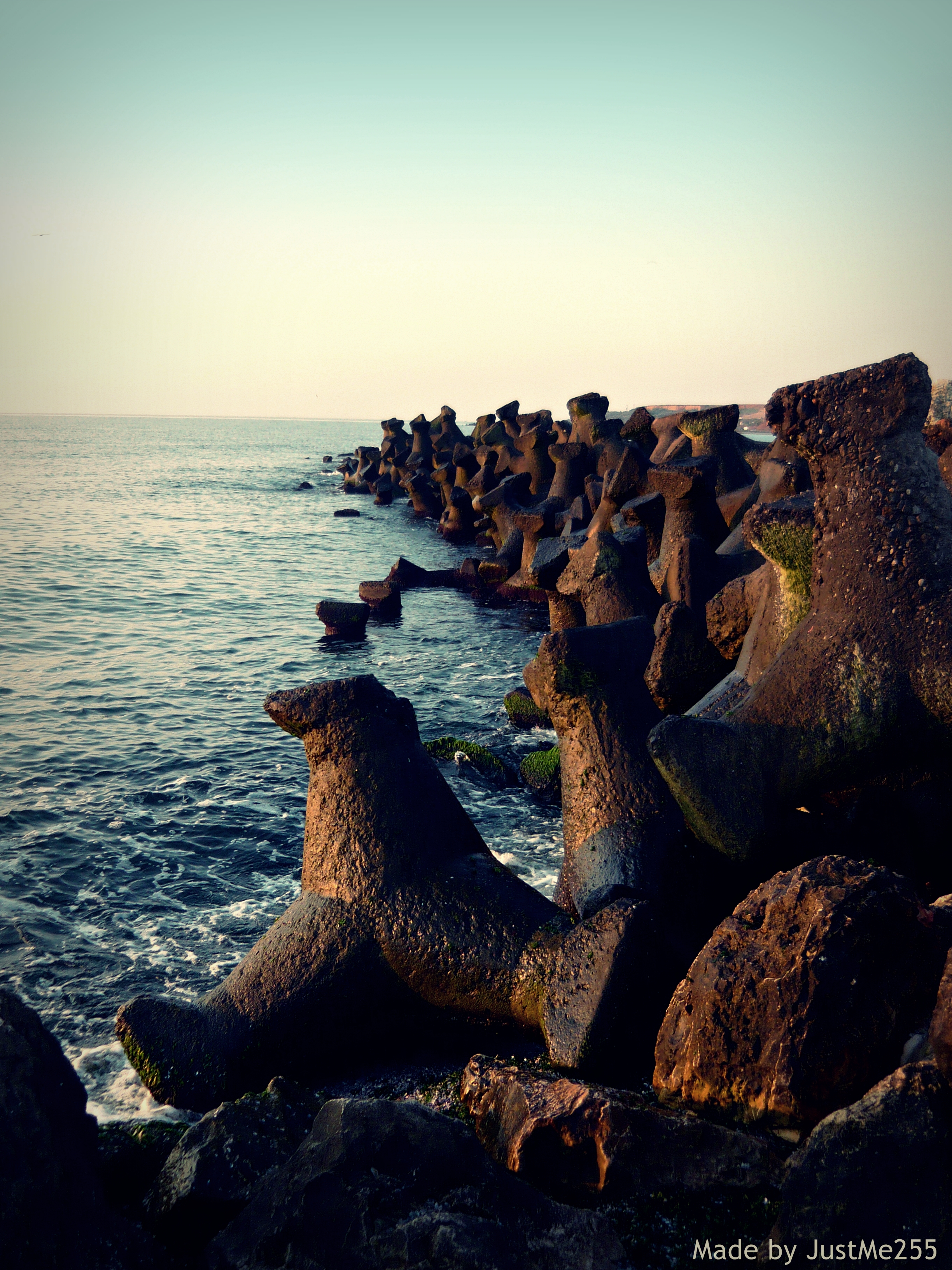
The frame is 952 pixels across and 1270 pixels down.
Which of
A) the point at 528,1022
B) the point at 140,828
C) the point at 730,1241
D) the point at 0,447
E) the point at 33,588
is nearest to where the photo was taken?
the point at 730,1241

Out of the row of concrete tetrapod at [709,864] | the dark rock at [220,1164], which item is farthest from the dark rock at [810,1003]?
the dark rock at [220,1164]

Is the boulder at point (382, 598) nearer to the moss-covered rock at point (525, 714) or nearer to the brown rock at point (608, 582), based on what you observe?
the moss-covered rock at point (525, 714)

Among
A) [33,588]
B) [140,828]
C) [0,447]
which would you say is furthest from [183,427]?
[140,828]

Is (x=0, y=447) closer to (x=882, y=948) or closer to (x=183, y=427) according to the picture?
(x=882, y=948)

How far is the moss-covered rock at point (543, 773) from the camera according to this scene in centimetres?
Answer: 679

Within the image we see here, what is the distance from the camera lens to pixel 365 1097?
10.5 feet

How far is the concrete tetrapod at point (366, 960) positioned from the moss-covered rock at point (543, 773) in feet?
10.2

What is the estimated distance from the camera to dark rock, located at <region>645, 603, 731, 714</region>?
181 inches

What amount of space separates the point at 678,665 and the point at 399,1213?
10.4 ft

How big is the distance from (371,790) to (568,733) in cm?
112

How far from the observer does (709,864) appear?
3535 mm

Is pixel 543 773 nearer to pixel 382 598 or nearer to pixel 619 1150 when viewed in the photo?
pixel 619 1150

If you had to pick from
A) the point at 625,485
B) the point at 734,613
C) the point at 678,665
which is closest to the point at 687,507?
the point at 625,485

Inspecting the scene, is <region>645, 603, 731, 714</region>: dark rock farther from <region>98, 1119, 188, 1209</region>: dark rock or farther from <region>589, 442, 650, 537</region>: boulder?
<region>589, 442, 650, 537</region>: boulder
